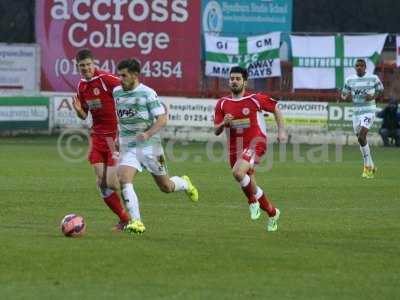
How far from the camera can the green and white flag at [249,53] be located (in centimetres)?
3881

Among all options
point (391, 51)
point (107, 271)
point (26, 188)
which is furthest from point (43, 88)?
point (107, 271)

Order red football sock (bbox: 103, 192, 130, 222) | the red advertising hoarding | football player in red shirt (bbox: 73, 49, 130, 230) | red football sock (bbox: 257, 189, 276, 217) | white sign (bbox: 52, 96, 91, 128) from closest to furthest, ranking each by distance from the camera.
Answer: red football sock (bbox: 103, 192, 130, 222) → football player in red shirt (bbox: 73, 49, 130, 230) → red football sock (bbox: 257, 189, 276, 217) → white sign (bbox: 52, 96, 91, 128) → the red advertising hoarding

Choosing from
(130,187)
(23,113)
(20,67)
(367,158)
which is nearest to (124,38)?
(20,67)

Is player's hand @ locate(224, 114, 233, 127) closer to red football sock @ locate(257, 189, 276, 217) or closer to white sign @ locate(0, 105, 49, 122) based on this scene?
red football sock @ locate(257, 189, 276, 217)

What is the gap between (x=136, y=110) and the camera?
13.9m

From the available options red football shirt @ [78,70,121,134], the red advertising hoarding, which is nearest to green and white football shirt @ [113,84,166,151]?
red football shirt @ [78,70,121,134]

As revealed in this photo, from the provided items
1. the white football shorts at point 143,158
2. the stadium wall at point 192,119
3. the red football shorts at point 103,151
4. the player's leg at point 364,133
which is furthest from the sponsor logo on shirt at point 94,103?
the stadium wall at point 192,119

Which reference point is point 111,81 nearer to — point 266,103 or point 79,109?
point 79,109

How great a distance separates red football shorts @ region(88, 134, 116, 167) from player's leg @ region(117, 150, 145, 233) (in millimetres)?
735

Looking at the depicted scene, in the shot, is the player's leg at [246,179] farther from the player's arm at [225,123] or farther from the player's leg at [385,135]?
the player's leg at [385,135]

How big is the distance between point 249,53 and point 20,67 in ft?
23.1

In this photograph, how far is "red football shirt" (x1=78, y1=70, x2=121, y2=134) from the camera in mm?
14766

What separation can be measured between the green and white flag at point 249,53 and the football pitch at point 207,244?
52.1ft

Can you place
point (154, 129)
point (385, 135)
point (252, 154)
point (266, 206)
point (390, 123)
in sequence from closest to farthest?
point (154, 129) < point (266, 206) < point (252, 154) < point (390, 123) < point (385, 135)
